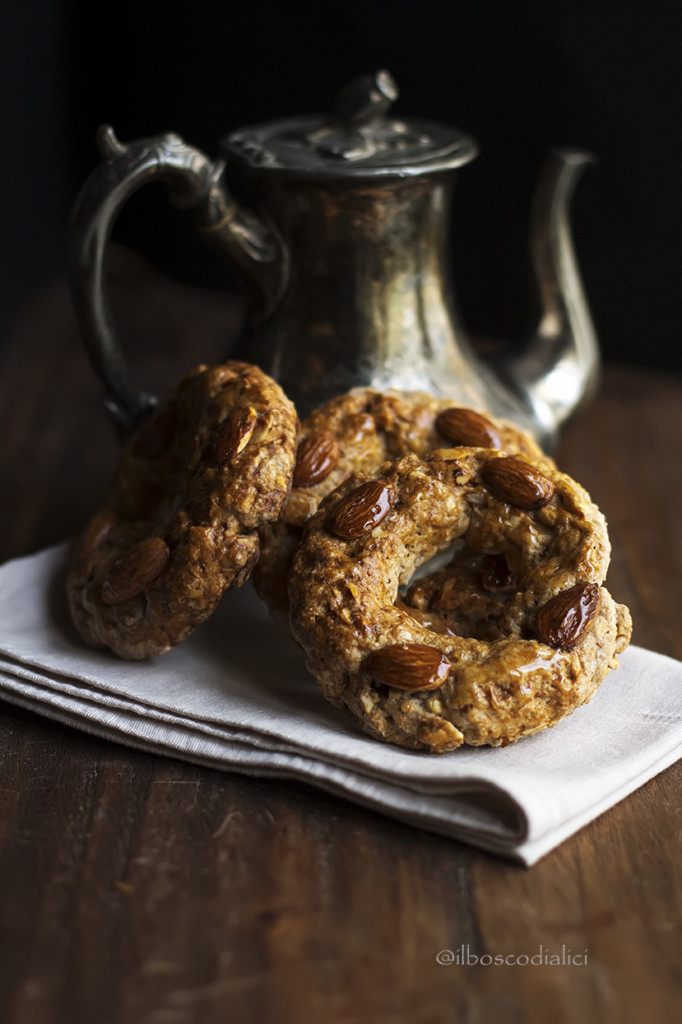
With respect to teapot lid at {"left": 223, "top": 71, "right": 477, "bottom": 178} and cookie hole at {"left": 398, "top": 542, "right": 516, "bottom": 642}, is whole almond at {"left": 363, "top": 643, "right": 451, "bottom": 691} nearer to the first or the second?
cookie hole at {"left": 398, "top": 542, "right": 516, "bottom": 642}

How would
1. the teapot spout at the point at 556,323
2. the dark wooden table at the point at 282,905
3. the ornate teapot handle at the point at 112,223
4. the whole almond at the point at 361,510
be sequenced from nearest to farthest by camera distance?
the dark wooden table at the point at 282,905
the whole almond at the point at 361,510
the ornate teapot handle at the point at 112,223
the teapot spout at the point at 556,323

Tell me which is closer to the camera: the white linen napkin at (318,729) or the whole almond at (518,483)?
the white linen napkin at (318,729)

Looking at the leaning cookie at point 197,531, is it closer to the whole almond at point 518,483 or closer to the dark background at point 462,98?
the whole almond at point 518,483

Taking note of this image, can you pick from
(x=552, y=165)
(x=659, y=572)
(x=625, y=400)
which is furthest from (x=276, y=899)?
(x=625, y=400)

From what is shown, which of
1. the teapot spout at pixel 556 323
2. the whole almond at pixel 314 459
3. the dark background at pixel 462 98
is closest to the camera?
the whole almond at pixel 314 459

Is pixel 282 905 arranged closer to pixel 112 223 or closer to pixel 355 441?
pixel 355 441

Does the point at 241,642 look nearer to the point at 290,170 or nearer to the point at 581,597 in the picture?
the point at 581,597

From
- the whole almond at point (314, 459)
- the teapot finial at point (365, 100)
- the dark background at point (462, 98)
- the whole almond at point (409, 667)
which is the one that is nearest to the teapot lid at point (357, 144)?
the teapot finial at point (365, 100)
